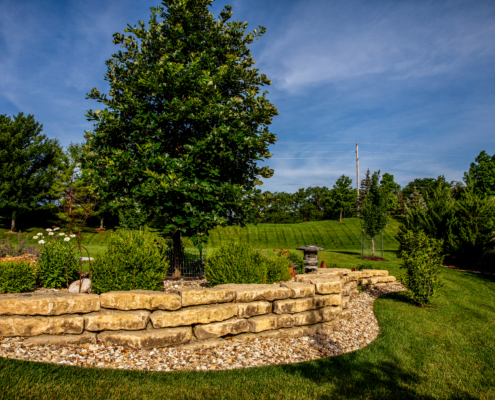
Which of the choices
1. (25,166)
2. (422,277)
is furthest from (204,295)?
(25,166)

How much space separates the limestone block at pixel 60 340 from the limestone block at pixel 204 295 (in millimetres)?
1268

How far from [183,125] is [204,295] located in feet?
16.9

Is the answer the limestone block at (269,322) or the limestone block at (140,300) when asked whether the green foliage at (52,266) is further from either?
the limestone block at (269,322)

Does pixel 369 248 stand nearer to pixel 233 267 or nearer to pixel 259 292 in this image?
pixel 233 267

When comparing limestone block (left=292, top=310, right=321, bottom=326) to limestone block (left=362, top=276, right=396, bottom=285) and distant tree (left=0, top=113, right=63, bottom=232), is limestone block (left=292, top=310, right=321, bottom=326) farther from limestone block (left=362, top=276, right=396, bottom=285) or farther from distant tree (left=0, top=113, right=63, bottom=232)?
distant tree (left=0, top=113, right=63, bottom=232)

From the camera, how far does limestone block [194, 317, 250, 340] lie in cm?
423

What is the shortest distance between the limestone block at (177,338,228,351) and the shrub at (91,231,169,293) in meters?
1.34

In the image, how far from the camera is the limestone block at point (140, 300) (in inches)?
159

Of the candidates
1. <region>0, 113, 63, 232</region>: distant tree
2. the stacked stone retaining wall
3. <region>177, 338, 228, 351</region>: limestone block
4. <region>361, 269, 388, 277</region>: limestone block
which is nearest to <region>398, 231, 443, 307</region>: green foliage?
<region>361, 269, 388, 277</region>: limestone block

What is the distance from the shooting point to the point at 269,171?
844cm

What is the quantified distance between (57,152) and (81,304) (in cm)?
3667

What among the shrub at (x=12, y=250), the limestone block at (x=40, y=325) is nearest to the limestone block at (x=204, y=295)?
the limestone block at (x=40, y=325)

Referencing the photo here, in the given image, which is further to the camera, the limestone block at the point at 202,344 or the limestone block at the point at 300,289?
the limestone block at the point at 300,289

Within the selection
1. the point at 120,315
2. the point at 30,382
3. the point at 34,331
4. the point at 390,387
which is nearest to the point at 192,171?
the point at 120,315
